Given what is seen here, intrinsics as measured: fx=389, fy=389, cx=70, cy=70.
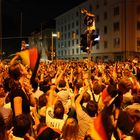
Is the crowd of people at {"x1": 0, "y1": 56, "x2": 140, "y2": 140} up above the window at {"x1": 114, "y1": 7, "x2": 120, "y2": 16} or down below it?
below

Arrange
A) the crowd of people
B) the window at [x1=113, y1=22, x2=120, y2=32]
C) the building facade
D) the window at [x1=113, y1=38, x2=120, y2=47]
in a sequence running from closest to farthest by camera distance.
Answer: the crowd of people, the building facade, the window at [x1=113, y1=38, x2=120, y2=47], the window at [x1=113, y1=22, x2=120, y2=32]

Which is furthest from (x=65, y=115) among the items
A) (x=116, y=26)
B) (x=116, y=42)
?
(x=116, y=26)

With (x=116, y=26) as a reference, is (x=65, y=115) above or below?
below

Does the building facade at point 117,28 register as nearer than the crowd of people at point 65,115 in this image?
No

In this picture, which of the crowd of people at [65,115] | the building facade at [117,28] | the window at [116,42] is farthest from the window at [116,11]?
the crowd of people at [65,115]

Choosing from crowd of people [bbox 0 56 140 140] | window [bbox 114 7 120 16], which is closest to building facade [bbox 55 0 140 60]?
window [bbox 114 7 120 16]

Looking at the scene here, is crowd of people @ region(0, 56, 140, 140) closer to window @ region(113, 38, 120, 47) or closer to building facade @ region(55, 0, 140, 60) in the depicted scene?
building facade @ region(55, 0, 140, 60)

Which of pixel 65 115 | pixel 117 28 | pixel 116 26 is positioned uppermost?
pixel 116 26

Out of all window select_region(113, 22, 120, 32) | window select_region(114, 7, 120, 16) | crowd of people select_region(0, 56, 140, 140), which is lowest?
crowd of people select_region(0, 56, 140, 140)

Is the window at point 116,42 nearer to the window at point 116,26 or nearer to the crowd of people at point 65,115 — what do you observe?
the window at point 116,26

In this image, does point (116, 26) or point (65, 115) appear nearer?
point (65, 115)

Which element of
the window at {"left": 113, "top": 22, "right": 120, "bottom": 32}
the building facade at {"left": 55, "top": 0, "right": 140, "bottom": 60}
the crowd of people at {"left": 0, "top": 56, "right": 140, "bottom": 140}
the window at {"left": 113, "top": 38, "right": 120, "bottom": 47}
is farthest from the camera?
the window at {"left": 113, "top": 22, "right": 120, "bottom": 32}

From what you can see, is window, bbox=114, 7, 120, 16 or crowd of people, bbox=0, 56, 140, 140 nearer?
crowd of people, bbox=0, 56, 140, 140

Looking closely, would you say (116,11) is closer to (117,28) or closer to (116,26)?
(116,26)
